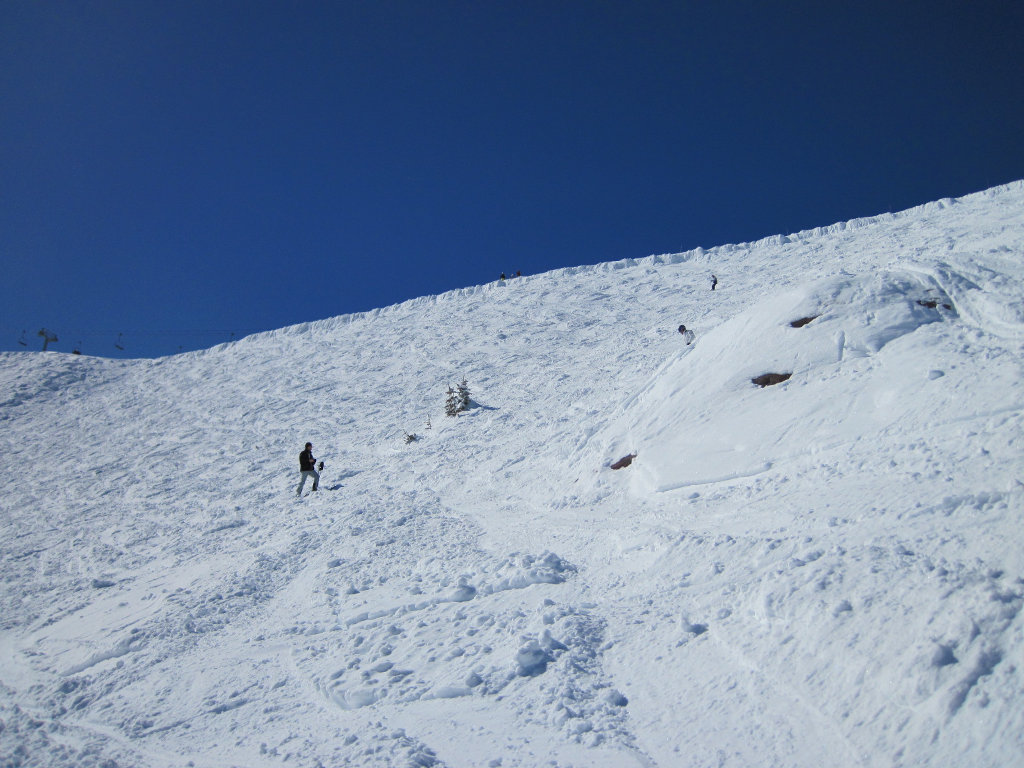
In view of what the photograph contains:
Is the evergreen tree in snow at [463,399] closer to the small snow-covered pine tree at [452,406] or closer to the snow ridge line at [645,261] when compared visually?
the small snow-covered pine tree at [452,406]

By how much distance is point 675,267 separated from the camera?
28156 millimetres

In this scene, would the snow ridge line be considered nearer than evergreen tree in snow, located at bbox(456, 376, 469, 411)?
No

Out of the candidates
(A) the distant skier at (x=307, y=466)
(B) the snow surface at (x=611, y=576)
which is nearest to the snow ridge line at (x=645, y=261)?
(B) the snow surface at (x=611, y=576)

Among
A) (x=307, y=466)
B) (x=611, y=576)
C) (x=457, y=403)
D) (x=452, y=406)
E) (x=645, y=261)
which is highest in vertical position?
(x=645, y=261)

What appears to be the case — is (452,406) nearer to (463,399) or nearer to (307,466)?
(463,399)

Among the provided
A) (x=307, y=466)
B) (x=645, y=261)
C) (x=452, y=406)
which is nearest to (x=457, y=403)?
(x=452, y=406)

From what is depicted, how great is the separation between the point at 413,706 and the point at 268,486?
1018 centimetres

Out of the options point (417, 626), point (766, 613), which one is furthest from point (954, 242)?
point (417, 626)

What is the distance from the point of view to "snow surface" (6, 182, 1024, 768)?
12.8 ft

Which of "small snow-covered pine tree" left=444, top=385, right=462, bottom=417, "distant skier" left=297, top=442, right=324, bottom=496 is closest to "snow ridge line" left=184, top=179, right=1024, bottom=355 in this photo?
"small snow-covered pine tree" left=444, top=385, right=462, bottom=417

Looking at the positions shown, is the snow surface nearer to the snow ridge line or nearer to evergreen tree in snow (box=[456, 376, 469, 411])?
evergreen tree in snow (box=[456, 376, 469, 411])

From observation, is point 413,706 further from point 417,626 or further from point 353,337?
point 353,337

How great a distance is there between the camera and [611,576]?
6.33m

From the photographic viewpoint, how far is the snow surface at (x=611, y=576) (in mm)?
3904
